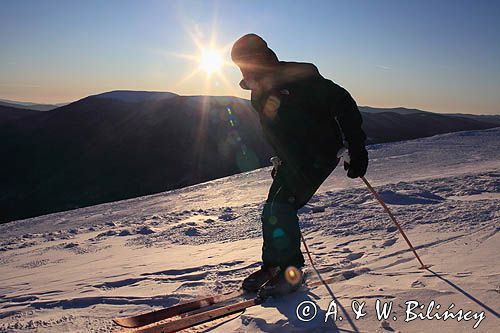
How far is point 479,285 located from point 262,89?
194cm

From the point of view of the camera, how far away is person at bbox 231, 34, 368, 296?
2.95 m

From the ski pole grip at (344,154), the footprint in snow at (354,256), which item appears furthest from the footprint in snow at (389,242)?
the ski pole grip at (344,154)

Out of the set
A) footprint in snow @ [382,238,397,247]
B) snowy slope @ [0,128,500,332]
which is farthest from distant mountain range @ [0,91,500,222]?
footprint in snow @ [382,238,397,247]

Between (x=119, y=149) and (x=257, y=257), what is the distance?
33.9 metres

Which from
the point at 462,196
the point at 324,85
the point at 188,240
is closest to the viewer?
the point at 324,85

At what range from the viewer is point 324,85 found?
2.99 metres

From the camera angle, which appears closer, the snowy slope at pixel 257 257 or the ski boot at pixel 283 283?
the snowy slope at pixel 257 257

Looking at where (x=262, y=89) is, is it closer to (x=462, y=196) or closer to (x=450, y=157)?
(x=462, y=196)

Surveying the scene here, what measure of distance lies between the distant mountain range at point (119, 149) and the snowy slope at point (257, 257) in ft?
75.9

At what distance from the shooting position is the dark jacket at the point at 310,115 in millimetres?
2934

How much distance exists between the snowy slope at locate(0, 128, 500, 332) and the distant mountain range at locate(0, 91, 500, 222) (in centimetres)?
2314

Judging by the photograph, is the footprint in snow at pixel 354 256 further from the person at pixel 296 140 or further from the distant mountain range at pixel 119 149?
the distant mountain range at pixel 119 149

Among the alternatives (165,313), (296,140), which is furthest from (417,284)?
(165,313)

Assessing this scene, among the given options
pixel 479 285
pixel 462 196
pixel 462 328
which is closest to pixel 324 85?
pixel 479 285
